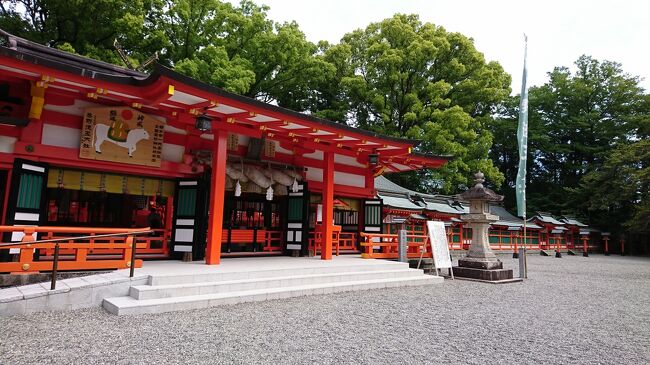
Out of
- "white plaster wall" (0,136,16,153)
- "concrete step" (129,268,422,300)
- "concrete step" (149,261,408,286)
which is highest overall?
"white plaster wall" (0,136,16,153)

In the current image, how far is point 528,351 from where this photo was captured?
4.36 metres

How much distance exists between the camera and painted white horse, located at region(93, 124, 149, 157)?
7.54 meters

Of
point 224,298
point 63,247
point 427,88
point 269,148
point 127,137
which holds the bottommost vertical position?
point 224,298

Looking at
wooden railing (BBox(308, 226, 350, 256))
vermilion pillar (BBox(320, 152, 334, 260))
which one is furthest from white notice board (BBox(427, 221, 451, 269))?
vermilion pillar (BBox(320, 152, 334, 260))

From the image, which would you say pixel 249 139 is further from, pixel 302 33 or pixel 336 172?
pixel 302 33

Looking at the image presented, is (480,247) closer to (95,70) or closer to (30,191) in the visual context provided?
(95,70)

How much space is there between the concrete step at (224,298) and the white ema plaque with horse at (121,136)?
10.6 ft

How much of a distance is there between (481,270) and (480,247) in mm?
778

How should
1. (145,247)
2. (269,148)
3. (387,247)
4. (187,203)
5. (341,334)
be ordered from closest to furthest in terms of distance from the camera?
1. (341,334)
2. (145,247)
3. (187,203)
4. (269,148)
5. (387,247)

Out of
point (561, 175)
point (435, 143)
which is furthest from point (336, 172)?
point (561, 175)

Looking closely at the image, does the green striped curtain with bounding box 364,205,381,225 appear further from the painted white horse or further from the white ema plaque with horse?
the painted white horse

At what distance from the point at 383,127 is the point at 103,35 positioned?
17.2 m

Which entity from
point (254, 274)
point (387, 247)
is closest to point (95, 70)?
point (254, 274)

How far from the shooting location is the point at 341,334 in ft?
15.6
